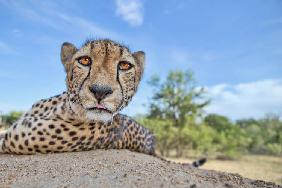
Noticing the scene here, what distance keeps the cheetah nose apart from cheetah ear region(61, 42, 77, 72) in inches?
27.1

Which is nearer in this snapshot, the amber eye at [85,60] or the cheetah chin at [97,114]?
the cheetah chin at [97,114]

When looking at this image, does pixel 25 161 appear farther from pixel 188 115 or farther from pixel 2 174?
pixel 188 115

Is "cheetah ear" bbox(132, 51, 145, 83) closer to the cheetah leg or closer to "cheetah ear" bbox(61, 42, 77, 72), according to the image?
"cheetah ear" bbox(61, 42, 77, 72)

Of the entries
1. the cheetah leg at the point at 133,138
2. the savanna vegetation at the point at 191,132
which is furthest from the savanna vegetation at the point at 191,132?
the cheetah leg at the point at 133,138

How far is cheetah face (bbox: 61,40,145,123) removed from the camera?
280cm

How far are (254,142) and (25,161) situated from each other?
2348 cm

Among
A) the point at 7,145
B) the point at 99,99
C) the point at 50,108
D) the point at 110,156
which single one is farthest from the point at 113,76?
the point at 7,145

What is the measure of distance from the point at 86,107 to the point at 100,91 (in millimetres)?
173

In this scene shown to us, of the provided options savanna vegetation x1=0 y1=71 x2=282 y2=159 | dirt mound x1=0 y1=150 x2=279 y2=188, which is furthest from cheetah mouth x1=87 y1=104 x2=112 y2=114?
savanna vegetation x1=0 y1=71 x2=282 y2=159

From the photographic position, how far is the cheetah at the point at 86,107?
2842mm

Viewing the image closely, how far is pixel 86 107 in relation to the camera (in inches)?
111

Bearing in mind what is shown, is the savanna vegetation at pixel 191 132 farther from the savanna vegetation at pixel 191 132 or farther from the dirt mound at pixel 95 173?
the dirt mound at pixel 95 173

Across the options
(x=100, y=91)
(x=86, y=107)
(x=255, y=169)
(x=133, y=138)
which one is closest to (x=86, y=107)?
(x=86, y=107)

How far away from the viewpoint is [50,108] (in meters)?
3.81
